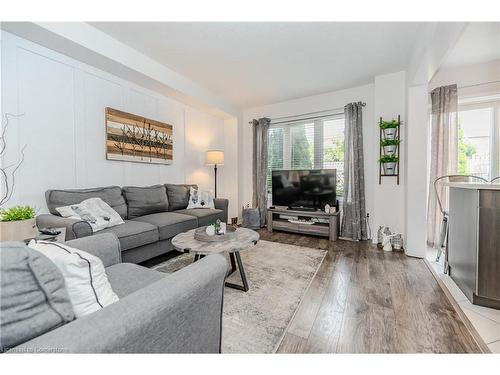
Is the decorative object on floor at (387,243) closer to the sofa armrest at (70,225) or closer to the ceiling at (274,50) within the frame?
the ceiling at (274,50)

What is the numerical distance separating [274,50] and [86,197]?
277 cm

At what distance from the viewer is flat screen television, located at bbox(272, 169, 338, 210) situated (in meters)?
3.77

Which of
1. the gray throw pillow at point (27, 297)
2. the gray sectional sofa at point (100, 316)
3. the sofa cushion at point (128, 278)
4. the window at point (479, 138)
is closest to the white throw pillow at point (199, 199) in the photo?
the sofa cushion at point (128, 278)

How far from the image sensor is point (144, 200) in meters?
2.99

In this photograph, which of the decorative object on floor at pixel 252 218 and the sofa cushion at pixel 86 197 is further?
the decorative object on floor at pixel 252 218

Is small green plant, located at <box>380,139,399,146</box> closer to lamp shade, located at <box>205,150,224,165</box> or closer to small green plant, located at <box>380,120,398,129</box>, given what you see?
small green plant, located at <box>380,120,398,129</box>

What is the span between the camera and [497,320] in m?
1.57

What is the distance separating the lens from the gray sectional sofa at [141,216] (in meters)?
2.13

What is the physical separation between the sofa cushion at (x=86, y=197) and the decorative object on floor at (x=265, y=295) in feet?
3.07

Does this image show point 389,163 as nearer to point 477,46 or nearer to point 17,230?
point 477,46

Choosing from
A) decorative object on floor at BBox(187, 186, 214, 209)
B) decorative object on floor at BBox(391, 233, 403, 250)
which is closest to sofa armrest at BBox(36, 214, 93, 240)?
decorative object on floor at BBox(187, 186, 214, 209)
